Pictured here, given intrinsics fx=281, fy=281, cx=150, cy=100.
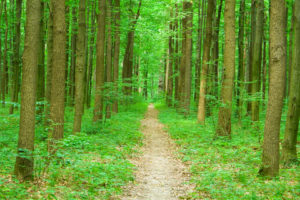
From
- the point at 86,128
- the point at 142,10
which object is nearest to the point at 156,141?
the point at 86,128

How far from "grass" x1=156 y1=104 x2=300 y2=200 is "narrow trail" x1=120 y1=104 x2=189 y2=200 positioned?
0.37 m

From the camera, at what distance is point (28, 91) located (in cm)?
552

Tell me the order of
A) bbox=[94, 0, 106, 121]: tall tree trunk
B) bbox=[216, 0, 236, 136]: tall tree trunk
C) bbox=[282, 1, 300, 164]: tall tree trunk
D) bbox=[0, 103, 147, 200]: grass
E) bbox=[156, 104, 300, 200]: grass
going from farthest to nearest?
bbox=[94, 0, 106, 121]: tall tree trunk, bbox=[216, 0, 236, 136]: tall tree trunk, bbox=[282, 1, 300, 164]: tall tree trunk, bbox=[156, 104, 300, 200]: grass, bbox=[0, 103, 147, 200]: grass

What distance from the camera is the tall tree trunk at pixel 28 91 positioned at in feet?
18.0

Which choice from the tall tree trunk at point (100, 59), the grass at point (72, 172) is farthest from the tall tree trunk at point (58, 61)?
the tall tree trunk at point (100, 59)

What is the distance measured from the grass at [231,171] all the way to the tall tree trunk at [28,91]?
12.0 feet

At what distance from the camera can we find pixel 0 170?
609 centimetres

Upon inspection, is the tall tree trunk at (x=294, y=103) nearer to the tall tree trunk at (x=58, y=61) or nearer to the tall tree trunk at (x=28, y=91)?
the tall tree trunk at (x=58, y=61)

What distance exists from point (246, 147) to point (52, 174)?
734 cm

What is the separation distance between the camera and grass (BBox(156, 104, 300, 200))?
6070 mm

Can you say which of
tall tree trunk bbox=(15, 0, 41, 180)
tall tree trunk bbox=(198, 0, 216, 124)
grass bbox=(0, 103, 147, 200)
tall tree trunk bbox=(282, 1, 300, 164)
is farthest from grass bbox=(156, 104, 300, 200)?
tall tree trunk bbox=(198, 0, 216, 124)

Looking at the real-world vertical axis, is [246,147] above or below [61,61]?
below

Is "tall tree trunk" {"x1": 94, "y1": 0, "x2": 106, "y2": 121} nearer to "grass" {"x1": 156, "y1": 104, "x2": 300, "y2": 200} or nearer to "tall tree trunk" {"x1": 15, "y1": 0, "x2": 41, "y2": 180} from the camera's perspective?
"grass" {"x1": 156, "y1": 104, "x2": 300, "y2": 200}

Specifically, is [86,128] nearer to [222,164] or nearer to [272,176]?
[222,164]
